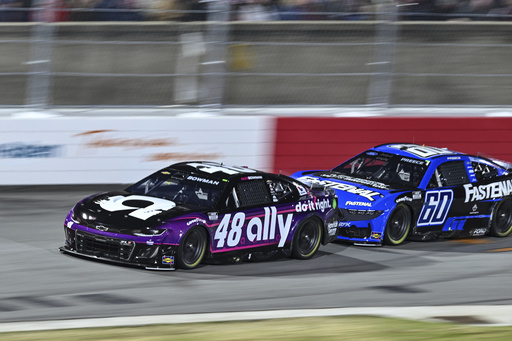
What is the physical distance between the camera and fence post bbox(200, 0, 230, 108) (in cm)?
1570

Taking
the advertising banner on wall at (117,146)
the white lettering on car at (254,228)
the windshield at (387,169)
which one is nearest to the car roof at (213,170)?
the white lettering on car at (254,228)

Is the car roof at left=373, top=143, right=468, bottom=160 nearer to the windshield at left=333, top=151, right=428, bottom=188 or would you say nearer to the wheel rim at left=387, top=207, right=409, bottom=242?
the windshield at left=333, top=151, right=428, bottom=188

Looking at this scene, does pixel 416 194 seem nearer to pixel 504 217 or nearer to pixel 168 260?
pixel 504 217

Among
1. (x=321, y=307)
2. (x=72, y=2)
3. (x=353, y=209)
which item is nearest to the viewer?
(x=321, y=307)

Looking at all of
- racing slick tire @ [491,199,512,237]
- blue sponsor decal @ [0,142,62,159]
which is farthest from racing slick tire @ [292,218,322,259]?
blue sponsor decal @ [0,142,62,159]

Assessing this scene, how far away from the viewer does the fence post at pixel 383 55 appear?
16594mm

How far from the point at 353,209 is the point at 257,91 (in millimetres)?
4289

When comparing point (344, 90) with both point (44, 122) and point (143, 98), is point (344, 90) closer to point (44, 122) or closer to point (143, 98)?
point (143, 98)

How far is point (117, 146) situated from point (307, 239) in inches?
171

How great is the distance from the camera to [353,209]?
41.7 feet

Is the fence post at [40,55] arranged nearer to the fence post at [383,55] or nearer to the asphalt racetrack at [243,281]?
the asphalt racetrack at [243,281]

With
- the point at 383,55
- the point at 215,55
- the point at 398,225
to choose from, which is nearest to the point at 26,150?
the point at 215,55

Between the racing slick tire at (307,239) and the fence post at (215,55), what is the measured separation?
445 centimetres

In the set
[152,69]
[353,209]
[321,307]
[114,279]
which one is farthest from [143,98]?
[321,307]
